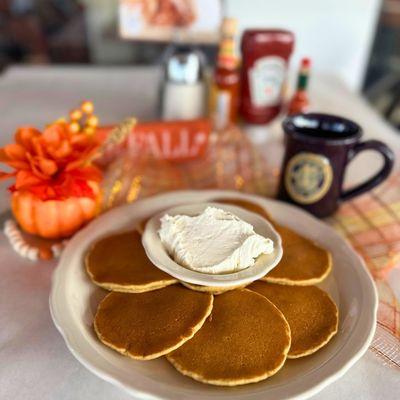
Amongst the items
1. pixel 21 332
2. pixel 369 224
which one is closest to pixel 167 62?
pixel 369 224

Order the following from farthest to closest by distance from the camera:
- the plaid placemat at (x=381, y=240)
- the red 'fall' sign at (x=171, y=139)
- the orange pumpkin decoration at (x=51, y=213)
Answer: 1. the red 'fall' sign at (x=171, y=139)
2. the orange pumpkin decoration at (x=51, y=213)
3. the plaid placemat at (x=381, y=240)

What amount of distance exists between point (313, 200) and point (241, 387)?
384 mm

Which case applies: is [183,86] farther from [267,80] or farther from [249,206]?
[249,206]

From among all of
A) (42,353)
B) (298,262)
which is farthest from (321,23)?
(42,353)

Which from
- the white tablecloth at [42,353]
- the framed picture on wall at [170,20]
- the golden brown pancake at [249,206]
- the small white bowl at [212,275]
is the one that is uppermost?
the framed picture on wall at [170,20]

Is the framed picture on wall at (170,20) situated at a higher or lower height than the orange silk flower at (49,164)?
higher

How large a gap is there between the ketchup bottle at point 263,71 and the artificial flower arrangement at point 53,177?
17.5 inches

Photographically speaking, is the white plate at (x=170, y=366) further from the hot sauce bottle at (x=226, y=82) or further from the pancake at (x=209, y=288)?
the hot sauce bottle at (x=226, y=82)

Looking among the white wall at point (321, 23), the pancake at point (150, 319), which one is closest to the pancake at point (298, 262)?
the pancake at point (150, 319)

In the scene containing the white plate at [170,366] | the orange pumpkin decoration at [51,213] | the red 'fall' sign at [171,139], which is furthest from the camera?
the red 'fall' sign at [171,139]

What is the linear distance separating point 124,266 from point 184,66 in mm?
583

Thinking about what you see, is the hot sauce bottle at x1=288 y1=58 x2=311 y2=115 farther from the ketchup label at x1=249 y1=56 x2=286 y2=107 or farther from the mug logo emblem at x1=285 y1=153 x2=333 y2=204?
the mug logo emblem at x1=285 y1=153 x2=333 y2=204

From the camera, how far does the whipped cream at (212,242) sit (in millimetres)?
518

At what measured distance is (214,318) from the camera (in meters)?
0.49
